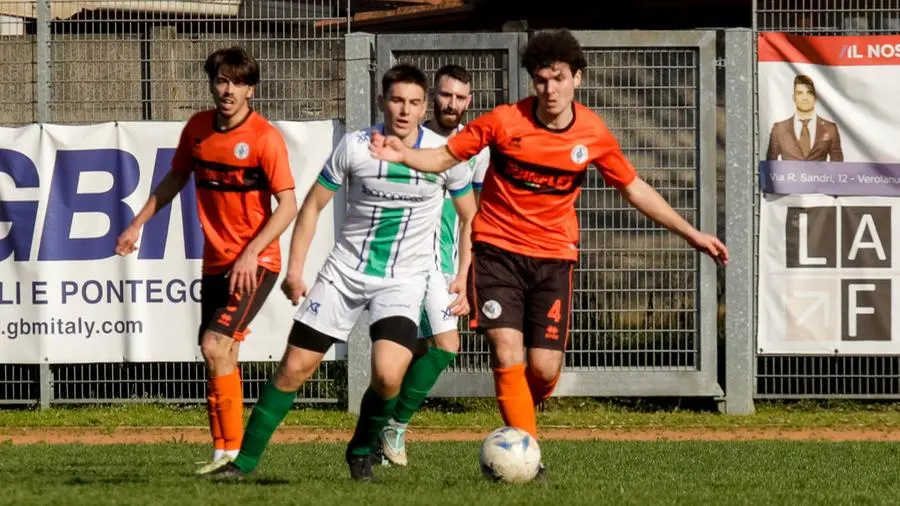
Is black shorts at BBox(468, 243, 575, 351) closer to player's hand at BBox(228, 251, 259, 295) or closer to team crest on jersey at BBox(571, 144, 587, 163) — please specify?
team crest on jersey at BBox(571, 144, 587, 163)

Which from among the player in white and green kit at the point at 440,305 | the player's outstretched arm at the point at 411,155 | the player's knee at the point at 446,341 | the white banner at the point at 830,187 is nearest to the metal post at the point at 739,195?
the white banner at the point at 830,187

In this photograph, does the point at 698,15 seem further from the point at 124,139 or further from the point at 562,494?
the point at 562,494

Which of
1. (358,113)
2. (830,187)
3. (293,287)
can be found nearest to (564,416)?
(830,187)

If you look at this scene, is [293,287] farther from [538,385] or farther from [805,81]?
[805,81]

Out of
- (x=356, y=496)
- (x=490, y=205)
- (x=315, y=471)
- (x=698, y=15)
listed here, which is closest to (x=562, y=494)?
(x=356, y=496)

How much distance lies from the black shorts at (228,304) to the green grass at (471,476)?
2.64ft

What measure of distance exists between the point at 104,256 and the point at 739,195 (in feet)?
17.7

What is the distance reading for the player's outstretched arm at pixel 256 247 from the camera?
8305 mm

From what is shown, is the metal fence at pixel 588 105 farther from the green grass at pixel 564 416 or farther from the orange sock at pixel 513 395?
the orange sock at pixel 513 395

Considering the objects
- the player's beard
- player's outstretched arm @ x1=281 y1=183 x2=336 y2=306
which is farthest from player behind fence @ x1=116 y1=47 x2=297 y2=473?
the player's beard

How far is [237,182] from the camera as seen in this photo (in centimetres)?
870

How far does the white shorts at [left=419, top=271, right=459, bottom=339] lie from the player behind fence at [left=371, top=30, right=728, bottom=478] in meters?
0.94

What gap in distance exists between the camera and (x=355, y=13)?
22.2m

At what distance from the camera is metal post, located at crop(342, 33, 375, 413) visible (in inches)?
531
